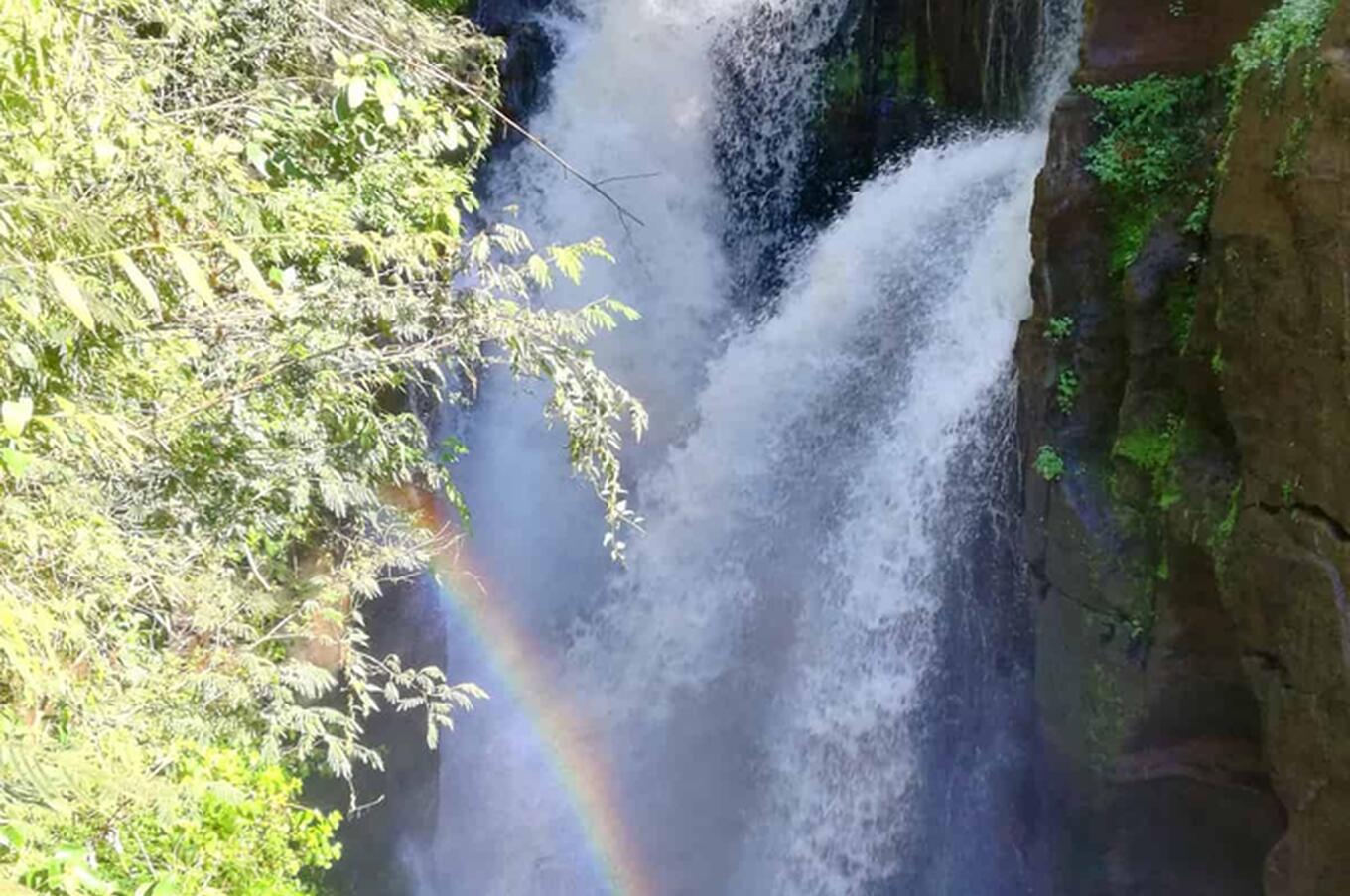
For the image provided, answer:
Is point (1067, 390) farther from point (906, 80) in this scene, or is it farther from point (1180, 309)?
point (906, 80)

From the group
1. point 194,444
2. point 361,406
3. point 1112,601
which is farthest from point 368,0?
point 1112,601

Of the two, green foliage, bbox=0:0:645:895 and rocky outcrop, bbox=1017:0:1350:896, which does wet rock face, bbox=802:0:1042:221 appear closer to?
rocky outcrop, bbox=1017:0:1350:896

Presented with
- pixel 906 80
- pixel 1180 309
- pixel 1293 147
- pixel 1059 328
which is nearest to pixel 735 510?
pixel 1059 328

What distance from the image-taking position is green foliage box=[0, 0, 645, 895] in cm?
249

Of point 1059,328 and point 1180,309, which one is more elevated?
point 1180,309

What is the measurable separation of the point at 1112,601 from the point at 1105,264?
223 centimetres

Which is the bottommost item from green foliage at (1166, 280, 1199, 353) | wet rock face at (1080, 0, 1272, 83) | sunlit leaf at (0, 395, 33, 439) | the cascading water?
the cascading water

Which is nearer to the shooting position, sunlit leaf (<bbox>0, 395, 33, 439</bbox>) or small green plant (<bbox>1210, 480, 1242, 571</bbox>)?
sunlit leaf (<bbox>0, 395, 33, 439</bbox>)

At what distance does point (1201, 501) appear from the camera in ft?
20.6

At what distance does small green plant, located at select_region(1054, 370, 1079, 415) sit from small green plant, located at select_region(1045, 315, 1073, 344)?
230 millimetres

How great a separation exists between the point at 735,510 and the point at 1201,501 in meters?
4.82

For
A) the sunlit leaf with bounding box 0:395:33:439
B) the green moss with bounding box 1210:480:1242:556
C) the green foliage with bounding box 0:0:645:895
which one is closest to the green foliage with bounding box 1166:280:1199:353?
the green moss with bounding box 1210:480:1242:556

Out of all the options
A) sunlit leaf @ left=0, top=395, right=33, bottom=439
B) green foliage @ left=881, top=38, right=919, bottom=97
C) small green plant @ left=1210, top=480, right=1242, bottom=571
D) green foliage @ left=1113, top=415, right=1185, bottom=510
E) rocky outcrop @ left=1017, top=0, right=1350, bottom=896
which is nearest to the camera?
sunlit leaf @ left=0, top=395, right=33, bottom=439

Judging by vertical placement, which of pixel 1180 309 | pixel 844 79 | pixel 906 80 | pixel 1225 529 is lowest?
pixel 1225 529
